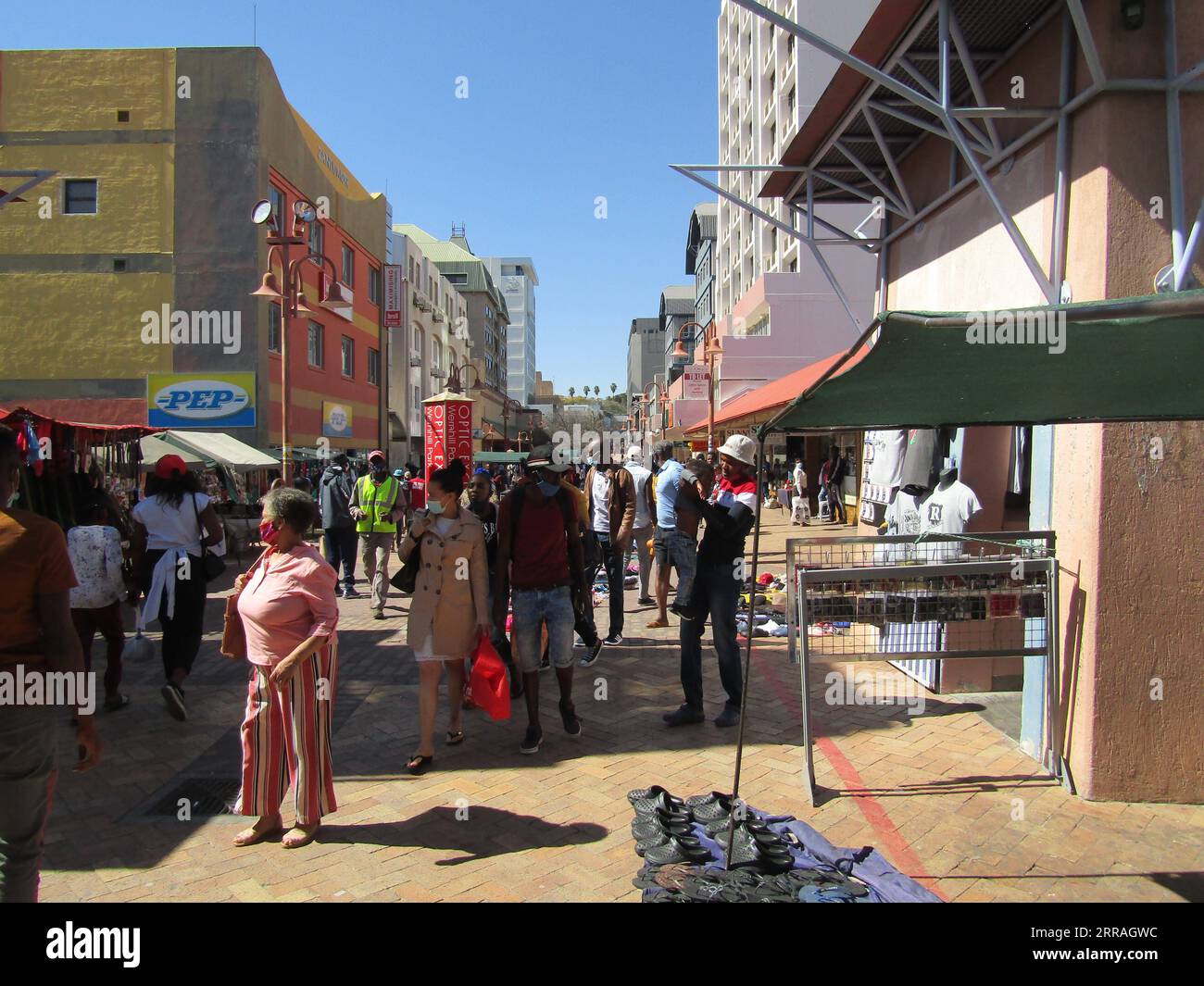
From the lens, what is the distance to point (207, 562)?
18.9ft

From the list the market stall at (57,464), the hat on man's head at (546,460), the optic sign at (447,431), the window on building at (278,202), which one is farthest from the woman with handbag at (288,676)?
the window on building at (278,202)

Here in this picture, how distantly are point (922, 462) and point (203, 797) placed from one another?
5735mm

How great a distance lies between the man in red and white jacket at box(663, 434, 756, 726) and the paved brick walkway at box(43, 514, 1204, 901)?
324 mm

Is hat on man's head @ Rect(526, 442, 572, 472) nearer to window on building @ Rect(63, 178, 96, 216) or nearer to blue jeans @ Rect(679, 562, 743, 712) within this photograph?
blue jeans @ Rect(679, 562, 743, 712)

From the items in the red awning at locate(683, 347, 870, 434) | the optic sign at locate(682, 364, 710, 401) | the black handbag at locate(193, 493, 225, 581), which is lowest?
the black handbag at locate(193, 493, 225, 581)

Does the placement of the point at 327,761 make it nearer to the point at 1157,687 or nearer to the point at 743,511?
the point at 743,511

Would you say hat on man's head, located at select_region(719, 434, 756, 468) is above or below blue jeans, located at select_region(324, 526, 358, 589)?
above

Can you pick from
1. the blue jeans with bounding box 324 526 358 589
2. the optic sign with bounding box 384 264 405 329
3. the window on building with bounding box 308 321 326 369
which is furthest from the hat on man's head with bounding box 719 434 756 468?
the optic sign with bounding box 384 264 405 329

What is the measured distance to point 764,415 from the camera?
18.2 meters

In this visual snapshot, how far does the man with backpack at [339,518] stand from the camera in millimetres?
9914

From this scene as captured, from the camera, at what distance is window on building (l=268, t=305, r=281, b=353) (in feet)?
69.0

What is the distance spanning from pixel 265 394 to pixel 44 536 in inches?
764

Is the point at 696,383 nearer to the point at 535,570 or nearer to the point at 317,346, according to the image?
the point at 317,346
